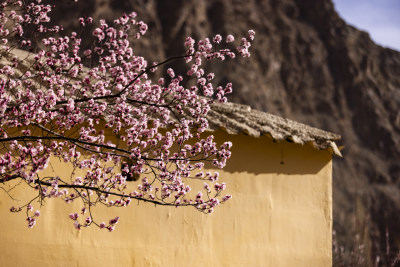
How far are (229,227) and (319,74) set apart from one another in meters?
17.8

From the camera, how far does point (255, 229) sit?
747cm

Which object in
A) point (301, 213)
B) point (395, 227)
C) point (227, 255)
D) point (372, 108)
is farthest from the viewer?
point (372, 108)

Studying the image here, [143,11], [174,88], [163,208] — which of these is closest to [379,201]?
[143,11]

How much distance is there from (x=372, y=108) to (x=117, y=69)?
19.1m

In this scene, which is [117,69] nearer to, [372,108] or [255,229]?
[255,229]

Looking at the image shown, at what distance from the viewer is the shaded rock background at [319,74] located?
21000mm

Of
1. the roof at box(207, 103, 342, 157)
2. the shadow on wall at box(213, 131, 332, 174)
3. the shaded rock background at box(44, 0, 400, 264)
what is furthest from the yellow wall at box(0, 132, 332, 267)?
the shaded rock background at box(44, 0, 400, 264)

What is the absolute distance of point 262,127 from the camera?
751 cm

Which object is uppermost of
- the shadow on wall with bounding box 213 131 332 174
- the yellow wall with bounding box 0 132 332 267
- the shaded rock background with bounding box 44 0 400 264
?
the shaded rock background with bounding box 44 0 400 264

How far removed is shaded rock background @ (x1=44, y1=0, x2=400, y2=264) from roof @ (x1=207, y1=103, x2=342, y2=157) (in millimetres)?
12708

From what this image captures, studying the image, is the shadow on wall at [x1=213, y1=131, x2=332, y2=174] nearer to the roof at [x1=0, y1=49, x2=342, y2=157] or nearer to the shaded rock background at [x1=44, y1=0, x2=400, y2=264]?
the roof at [x1=0, y1=49, x2=342, y2=157]

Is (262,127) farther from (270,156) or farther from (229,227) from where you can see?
(229,227)

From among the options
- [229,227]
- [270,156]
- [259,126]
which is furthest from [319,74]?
[229,227]

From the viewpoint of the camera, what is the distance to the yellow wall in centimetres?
643
